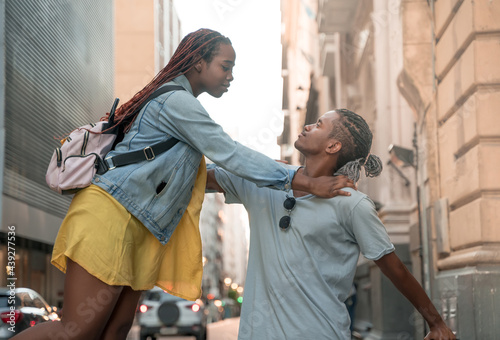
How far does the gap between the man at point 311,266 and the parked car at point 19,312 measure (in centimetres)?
353

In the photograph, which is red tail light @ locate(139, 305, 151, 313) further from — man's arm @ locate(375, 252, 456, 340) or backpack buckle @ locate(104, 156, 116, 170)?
man's arm @ locate(375, 252, 456, 340)

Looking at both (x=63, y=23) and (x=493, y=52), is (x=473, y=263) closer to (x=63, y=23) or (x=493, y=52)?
(x=493, y=52)

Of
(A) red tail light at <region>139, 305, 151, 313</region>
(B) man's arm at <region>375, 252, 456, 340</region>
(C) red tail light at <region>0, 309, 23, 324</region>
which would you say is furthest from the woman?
(A) red tail light at <region>139, 305, 151, 313</region>

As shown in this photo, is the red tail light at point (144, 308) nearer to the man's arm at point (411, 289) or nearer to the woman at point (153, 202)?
the woman at point (153, 202)

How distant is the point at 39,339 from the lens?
2.52 meters

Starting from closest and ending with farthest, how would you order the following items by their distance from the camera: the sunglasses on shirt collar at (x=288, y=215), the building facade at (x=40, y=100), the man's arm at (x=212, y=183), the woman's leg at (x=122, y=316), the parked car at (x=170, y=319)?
the sunglasses on shirt collar at (x=288, y=215) → the woman's leg at (x=122, y=316) → the man's arm at (x=212, y=183) → the parked car at (x=170, y=319) → the building facade at (x=40, y=100)

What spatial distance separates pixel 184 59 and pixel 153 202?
59cm

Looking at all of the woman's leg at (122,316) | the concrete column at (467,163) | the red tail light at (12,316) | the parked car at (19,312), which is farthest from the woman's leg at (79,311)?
the concrete column at (467,163)

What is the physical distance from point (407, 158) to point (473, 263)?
460 cm

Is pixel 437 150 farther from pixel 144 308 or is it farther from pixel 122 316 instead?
pixel 144 308

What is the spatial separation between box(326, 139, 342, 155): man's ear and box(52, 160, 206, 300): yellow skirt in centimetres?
51

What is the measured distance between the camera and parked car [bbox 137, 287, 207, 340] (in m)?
16.1

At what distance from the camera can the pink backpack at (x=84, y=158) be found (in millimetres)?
2666

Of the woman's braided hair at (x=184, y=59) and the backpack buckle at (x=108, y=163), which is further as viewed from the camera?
the woman's braided hair at (x=184, y=59)
